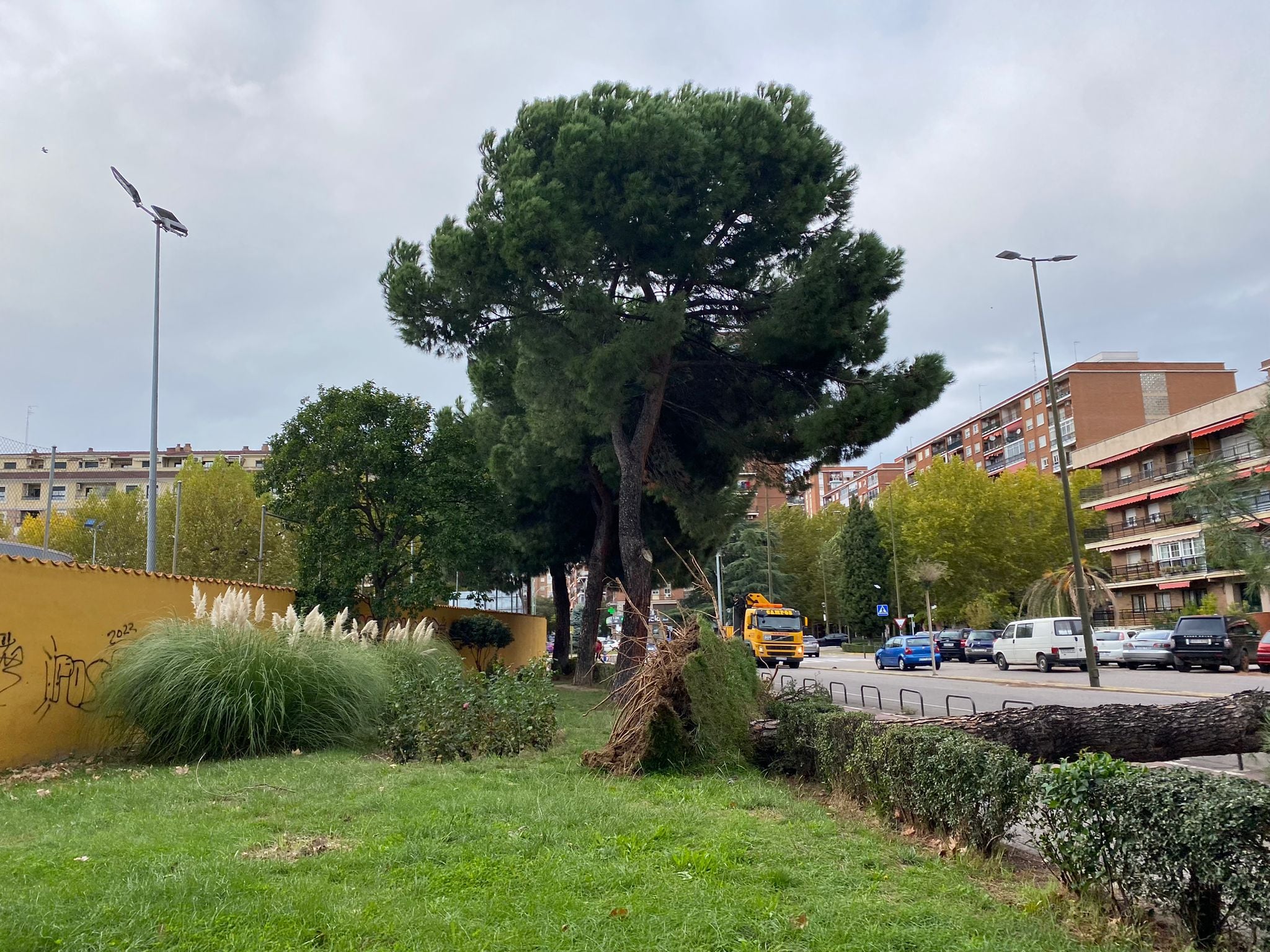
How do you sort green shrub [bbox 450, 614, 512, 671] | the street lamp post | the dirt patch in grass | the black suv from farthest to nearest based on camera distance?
the street lamp post
the black suv
green shrub [bbox 450, 614, 512, 671]
the dirt patch in grass

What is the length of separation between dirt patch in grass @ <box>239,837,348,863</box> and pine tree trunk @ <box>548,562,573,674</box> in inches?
942

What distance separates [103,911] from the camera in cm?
402

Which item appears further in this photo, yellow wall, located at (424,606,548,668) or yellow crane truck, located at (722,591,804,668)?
yellow crane truck, located at (722,591,804,668)

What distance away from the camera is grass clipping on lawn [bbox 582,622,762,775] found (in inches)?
348

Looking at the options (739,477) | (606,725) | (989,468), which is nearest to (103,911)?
(606,725)

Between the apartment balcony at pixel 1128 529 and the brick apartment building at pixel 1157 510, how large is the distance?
0.06 meters

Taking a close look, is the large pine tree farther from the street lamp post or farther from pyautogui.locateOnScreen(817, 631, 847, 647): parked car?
the street lamp post

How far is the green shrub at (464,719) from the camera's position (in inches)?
390

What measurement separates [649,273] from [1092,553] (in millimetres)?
50744

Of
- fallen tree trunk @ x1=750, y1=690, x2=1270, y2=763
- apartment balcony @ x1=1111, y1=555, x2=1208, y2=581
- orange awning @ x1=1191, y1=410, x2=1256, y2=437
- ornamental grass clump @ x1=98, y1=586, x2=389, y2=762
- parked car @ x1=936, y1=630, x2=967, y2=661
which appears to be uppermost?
orange awning @ x1=1191, y1=410, x2=1256, y2=437

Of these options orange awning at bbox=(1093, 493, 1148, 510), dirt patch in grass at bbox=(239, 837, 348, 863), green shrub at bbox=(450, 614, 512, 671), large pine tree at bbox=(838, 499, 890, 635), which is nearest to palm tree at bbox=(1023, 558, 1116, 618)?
orange awning at bbox=(1093, 493, 1148, 510)

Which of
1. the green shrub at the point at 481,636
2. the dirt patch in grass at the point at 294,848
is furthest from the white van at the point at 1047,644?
the dirt patch in grass at the point at 294,848

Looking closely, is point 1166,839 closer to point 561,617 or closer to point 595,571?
point 595,571

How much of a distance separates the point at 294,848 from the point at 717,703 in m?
4.62
